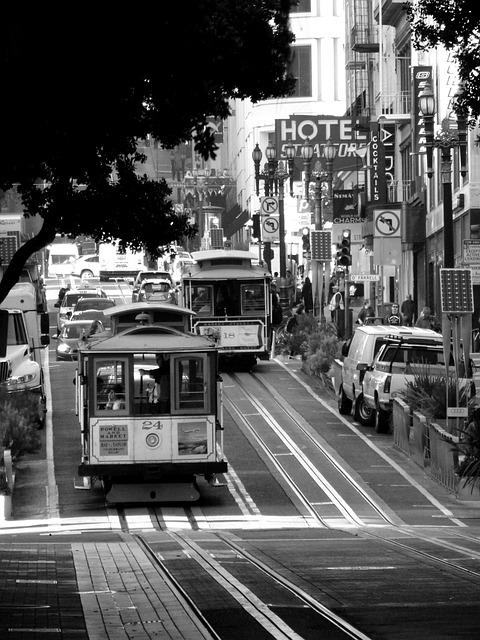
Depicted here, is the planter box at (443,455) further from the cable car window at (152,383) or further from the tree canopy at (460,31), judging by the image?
the tree canopy at (460,31)

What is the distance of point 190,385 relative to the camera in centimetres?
2505

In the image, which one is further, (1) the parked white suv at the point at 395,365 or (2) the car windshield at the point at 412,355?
(2) the car windshield at the point at 412,355

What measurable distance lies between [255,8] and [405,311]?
36.0m

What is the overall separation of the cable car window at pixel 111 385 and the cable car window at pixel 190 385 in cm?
87

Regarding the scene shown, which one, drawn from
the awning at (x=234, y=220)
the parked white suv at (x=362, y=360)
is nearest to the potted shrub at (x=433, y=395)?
the parked white suv at (x=362, y=360)

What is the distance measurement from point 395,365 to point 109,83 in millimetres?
20416

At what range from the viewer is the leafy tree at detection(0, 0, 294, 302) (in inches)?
444

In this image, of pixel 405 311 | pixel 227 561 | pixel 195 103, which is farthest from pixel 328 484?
pixel 405 311

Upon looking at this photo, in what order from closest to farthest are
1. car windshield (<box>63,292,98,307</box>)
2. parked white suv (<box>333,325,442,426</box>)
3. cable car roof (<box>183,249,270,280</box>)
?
1. parked white suv (<box>333,325,442,426</box>)
2. cable car roof (<box>183,249,270,280</box>)
3. car windshield (<box>63,292,98,307</box>)

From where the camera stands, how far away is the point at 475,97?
16.1 metres

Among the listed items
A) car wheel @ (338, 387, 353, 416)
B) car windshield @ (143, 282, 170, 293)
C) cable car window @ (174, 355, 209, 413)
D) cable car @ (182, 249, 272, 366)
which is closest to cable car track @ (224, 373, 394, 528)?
cable car @ (182, 249, 272, 366)

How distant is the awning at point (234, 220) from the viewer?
113m

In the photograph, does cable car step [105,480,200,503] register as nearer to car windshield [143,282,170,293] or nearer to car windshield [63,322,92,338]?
car windshield [63,322,92,338]

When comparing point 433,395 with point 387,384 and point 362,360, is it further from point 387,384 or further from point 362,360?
point 362,360
